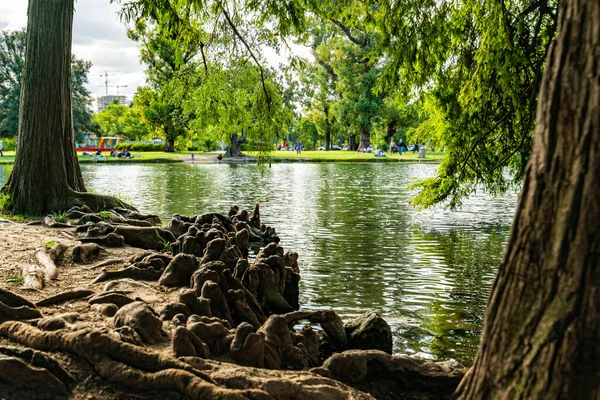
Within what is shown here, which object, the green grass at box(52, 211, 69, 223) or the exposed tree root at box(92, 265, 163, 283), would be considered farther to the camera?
the green grass at box(52, 211, 69, 223)

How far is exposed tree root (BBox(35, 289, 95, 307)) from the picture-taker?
5.73 metres

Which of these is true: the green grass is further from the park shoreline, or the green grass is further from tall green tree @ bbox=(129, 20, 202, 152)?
the park shoreline

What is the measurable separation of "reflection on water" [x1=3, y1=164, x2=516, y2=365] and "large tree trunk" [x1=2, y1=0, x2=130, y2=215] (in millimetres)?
4202

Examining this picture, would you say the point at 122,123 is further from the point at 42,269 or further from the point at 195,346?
the point at 195,346

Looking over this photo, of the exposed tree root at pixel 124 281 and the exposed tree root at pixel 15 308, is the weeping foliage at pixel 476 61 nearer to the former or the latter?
A: the exposed tree root at pixel 124 281

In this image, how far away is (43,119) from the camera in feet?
40.2

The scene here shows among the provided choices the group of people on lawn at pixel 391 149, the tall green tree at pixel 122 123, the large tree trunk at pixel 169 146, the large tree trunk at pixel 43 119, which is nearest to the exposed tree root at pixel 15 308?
the large tree trunk at pixel 43 119

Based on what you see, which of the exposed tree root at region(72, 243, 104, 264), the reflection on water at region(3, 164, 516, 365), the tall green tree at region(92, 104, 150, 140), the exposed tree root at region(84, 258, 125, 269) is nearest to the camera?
the reflection on water at region(3, 164, 516, 365)

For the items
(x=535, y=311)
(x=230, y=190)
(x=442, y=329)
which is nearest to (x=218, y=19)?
(x=442, y=329)

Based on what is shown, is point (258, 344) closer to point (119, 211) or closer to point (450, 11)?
point (450, 11)

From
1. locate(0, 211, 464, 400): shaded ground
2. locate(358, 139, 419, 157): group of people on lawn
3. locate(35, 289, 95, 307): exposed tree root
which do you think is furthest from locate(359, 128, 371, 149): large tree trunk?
locate(35, 289, 95, 307): exposed tree root

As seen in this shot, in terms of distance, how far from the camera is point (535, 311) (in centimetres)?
303

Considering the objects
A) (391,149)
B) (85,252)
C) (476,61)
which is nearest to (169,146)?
(391,149)

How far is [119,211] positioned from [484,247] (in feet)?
25.2
